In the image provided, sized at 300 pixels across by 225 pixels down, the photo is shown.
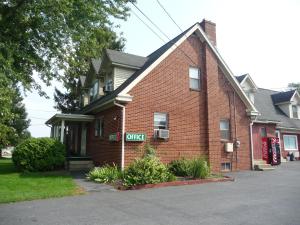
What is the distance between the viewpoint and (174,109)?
55.8 feet

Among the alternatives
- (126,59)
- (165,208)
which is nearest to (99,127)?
(126,59)

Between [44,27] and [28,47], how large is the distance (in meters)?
1.69

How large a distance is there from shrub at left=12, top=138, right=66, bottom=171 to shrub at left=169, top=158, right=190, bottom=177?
645 cm

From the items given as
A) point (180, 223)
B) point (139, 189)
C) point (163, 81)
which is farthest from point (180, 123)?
point (180, 223)

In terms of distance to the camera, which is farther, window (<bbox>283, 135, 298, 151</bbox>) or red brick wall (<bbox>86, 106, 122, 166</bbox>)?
window (<bbox>283, 135, 298, 151</bbox>)

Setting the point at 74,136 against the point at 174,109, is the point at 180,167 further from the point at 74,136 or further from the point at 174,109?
the point at 74,136

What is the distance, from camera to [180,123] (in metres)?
17.1

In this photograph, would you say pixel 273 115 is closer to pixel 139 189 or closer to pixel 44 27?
pixel 139 189

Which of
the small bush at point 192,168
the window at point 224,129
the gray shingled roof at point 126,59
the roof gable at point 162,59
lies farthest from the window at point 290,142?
the gray shingled roof at point 126,59

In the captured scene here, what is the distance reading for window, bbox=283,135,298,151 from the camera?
88.1 feet

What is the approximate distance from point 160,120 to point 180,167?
2927 millimetres

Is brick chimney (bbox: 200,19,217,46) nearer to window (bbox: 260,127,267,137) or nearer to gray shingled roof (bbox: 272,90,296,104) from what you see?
window (bbox: 260,127,267,137)

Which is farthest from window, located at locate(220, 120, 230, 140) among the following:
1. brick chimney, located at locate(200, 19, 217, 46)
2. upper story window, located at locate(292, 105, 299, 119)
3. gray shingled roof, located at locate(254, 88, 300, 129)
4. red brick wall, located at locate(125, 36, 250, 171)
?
upper story window, located at locate(292, 105, 299, 119)

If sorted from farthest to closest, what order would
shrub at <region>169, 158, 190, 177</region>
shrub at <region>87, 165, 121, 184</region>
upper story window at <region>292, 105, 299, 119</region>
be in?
upper story window at <region>292, 105, 299, 119</region>
shrub at <region>169, 158, 190, 177</region>
shrub at <region>87, 165, 121, 184</region>
